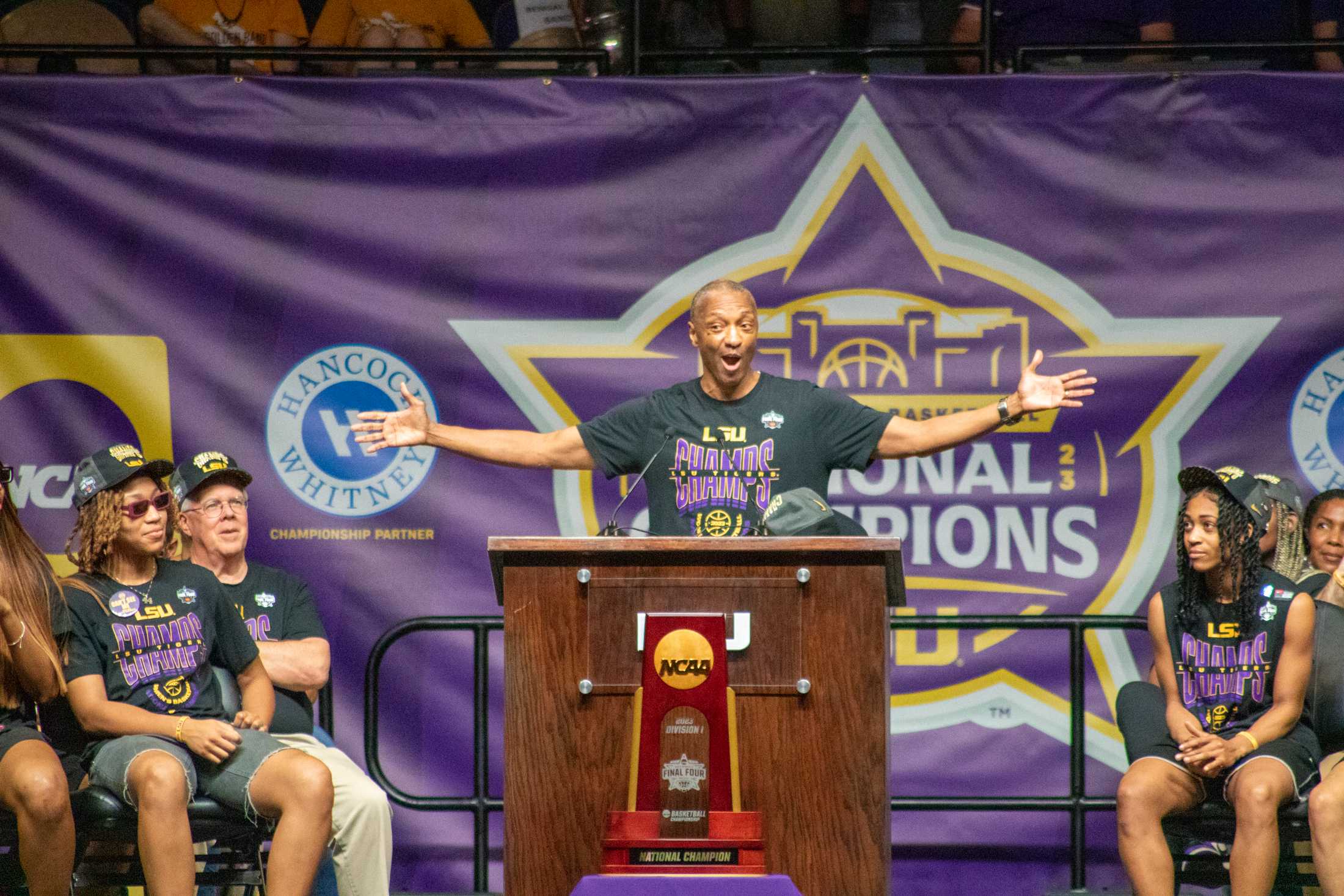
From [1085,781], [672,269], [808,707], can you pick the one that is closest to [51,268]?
[672,269]

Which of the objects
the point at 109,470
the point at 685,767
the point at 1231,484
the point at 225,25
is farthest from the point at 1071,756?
the point at 225,25

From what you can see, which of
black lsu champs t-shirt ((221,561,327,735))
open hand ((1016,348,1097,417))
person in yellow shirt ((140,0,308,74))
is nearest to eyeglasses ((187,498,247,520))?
black lsu champs t-shirt ((221,561,327,735))

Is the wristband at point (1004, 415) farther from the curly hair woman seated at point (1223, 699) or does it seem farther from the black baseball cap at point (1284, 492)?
the black baseball cap at point (1284, 492)

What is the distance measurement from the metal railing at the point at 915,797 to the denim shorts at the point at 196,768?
3.12ft

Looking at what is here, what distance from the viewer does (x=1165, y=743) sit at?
181 inches

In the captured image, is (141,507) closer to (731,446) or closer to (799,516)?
(731,446)

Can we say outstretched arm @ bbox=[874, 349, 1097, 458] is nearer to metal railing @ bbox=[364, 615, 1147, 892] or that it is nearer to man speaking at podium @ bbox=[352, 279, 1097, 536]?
man speaking at podium @ bbox=[352, 279, 1097, 536]

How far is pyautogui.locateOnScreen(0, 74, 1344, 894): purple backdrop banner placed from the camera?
225 inches

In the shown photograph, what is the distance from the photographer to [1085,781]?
221 inches

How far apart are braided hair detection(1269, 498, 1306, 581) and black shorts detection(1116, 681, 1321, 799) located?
2.39 feet

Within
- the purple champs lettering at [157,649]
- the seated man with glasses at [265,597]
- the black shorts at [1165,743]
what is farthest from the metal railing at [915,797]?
the purple champs lettering at [157,649]

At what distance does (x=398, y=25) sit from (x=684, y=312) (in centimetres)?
163

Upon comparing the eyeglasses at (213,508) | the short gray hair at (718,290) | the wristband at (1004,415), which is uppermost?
the short gray hair at (718,290)

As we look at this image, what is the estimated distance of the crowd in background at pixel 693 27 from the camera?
6062mm
